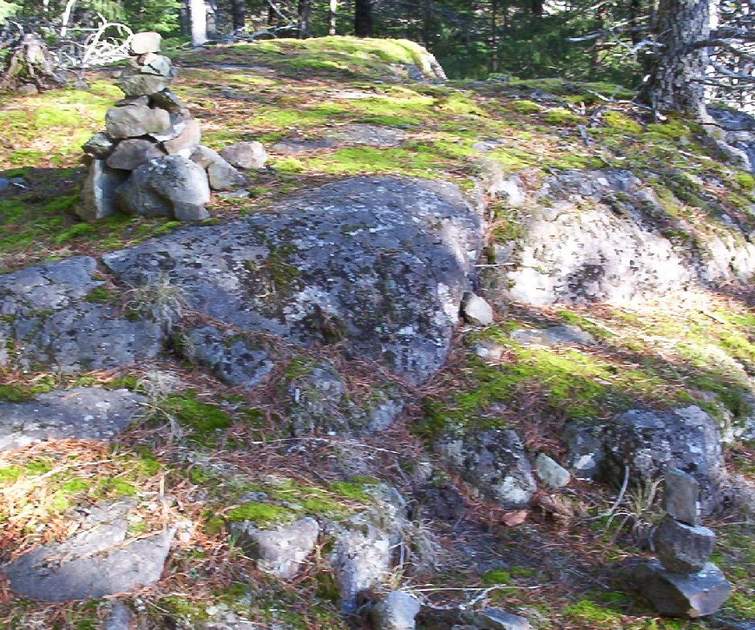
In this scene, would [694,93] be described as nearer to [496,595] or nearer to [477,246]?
[477,246]

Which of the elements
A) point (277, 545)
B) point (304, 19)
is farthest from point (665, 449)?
point (304, 19)

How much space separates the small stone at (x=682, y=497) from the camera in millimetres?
3816

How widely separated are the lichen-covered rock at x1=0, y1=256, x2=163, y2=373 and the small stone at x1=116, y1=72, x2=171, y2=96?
1.48 m

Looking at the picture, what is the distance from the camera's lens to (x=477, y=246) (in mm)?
5734

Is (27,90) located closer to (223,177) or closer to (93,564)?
(223,177)

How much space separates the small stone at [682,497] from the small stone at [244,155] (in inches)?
155

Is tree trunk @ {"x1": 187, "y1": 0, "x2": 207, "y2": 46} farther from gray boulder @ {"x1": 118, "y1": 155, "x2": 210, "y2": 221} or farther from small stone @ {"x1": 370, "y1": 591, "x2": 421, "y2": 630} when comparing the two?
small stone @ {"x1": 370, "y1": 591, "x2": 421, "y2": 630}

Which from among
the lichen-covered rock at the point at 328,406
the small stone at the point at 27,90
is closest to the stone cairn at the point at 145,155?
the lichen-covered rock at the point at 328,406

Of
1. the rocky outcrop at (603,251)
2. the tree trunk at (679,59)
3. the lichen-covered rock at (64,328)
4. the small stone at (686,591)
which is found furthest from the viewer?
the tree trunk at (679,59)

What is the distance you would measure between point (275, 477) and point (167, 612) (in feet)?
3.01

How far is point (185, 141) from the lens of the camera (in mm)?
5332

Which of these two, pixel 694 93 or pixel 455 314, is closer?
pixel 455 314

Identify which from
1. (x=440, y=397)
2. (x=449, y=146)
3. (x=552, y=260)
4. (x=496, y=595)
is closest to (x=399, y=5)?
(x=449, y=146)

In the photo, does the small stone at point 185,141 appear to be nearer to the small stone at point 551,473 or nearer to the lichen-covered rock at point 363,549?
the lichen-covered rock at point 363,549
